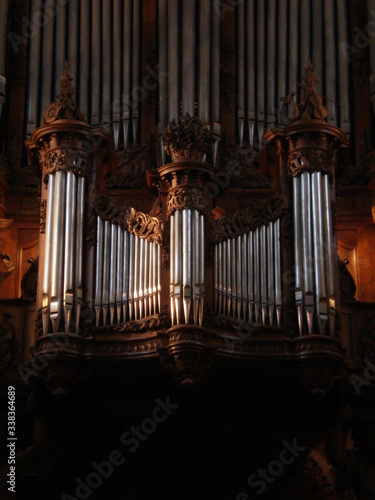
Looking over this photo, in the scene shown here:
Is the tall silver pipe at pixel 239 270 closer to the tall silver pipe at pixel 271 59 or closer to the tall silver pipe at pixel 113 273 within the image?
the tall silver pipe at pixel 113 273

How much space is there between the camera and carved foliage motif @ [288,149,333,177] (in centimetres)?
1827

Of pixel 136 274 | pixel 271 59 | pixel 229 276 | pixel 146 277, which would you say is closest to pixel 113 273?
pixel 136 274

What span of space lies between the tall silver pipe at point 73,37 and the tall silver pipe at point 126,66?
32.7 inches

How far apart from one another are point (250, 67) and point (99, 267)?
18.7ft

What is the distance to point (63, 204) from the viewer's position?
18.0 meters

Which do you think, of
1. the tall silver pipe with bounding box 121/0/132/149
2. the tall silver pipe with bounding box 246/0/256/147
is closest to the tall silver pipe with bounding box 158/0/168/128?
the tall silver pipe with bounding box 121/0/132/149

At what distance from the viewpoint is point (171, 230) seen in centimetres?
1777

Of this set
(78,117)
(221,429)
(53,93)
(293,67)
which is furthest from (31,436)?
(293,67)

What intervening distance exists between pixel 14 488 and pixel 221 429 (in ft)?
9.97

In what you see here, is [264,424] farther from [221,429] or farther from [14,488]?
[14,488]

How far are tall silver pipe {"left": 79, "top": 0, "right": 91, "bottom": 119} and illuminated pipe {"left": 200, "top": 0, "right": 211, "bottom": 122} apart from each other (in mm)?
1927

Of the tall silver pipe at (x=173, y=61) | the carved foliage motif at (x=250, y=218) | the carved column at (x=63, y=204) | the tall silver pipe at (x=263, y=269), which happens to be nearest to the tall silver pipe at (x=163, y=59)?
the tall silver pipe at (x=173, y=61)

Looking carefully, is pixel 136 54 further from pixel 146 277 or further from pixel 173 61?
pixel 146 277

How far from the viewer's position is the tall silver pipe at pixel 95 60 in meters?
21.3
